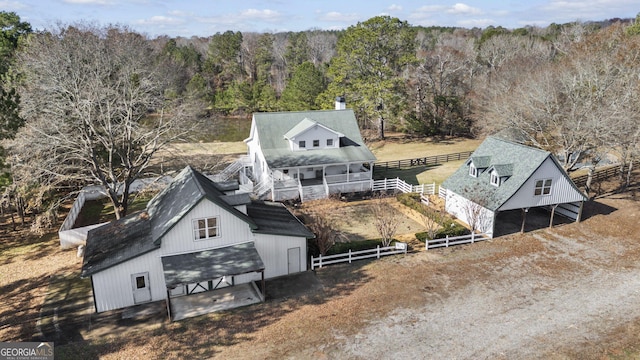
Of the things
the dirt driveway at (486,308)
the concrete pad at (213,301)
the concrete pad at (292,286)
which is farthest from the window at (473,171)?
the concrete pad at (213,301)

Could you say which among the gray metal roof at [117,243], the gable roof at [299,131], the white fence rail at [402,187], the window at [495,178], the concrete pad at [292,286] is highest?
the gable roof at [299,131]

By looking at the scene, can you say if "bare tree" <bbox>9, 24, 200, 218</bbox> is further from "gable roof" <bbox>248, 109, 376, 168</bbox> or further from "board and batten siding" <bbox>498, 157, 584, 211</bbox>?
"board and batten siding" <bbox>498, 157, 584, 211</bbox>

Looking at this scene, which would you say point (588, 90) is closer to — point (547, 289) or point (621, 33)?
point (621, 33)

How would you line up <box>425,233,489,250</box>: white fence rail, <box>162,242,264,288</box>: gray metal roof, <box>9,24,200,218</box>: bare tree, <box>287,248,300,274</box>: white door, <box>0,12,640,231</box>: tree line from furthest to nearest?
<box>0,12,640,231</box>: tree line → <box>425,233,489,250</box>: white fence rail → <box>9,24,200,218</box>: bare tree → <box>287,248,300,274</box>: white door → <box>162,242,264,288</box>: gray metal roof

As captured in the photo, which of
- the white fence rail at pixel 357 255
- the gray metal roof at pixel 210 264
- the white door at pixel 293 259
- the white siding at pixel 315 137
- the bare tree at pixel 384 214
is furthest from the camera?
the white siding at pixel 315 137

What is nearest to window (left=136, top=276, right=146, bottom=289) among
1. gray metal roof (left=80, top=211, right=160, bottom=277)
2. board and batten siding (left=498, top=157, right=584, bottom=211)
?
gray metal roof (left=80, top=211, right=160, bottom=277)

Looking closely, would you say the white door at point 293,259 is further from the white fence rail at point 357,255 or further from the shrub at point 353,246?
the shrub at point 353,246

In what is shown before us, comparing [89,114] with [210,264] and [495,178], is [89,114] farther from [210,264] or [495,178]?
[495,178]
